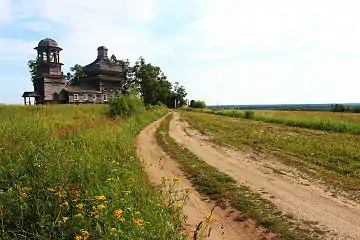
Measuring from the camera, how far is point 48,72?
46344 mm

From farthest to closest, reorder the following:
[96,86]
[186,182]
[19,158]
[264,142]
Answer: [96,86] < [264,142] < [186,182] < [19,158]

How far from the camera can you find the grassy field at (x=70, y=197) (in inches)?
148

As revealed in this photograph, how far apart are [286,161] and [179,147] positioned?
187 inches

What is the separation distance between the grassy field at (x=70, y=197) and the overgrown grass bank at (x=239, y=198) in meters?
1.61

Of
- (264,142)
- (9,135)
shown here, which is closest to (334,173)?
(264,142)

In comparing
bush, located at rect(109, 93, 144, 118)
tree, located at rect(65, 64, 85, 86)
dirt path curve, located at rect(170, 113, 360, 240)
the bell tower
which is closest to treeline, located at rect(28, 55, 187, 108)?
tree, located at rect(65, 64, 85, 86)

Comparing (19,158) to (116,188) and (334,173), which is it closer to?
(116,188)

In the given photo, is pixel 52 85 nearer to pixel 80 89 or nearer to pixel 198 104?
pixel 80 89

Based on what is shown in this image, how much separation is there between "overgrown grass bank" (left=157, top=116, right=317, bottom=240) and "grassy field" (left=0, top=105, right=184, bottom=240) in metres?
1.61

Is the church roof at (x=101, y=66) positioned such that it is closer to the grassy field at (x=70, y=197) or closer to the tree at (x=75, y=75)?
the tree at (x=75, y=75)

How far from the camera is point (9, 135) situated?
6.98 metres

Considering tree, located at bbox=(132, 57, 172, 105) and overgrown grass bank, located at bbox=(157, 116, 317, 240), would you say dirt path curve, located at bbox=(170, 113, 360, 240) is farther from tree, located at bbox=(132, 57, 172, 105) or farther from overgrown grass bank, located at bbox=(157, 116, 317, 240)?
tree, located at bbox=(132, 57, 172, 105)

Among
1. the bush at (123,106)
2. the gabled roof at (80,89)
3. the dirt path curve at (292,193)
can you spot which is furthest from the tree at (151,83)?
the dirt path curve at (292,193)

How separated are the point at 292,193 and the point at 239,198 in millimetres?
1293
